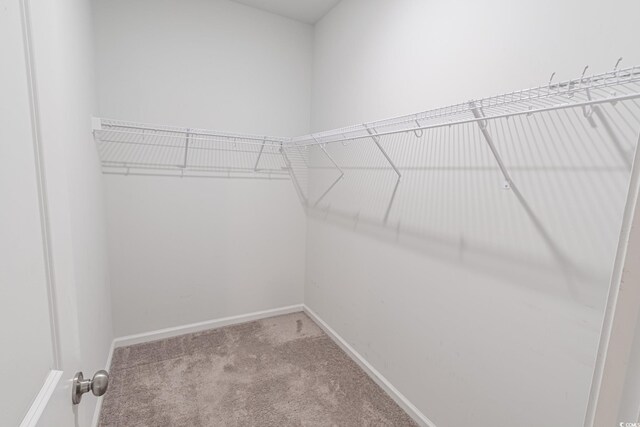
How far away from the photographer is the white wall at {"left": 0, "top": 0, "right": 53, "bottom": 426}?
399 mm

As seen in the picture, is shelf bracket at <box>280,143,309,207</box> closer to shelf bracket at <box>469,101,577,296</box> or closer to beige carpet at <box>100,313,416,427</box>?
beige carpet at <box>100,313,416,427</box>

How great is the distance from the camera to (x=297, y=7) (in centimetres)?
243

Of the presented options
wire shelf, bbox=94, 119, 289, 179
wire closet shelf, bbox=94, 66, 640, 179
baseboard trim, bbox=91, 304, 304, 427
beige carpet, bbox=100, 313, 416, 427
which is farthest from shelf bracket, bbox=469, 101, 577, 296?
baseboard trim, bbox=91, 304, 304, 427

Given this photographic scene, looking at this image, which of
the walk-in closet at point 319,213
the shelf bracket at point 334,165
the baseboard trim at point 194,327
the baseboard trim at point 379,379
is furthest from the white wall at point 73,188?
the baseboard trim at point 379,379

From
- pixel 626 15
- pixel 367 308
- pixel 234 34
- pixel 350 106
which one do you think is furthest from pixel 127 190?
pixel 626 15

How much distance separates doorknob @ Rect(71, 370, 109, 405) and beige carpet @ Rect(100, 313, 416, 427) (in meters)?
1.29

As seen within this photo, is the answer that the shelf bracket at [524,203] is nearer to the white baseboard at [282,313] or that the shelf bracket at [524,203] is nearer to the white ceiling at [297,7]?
the white baseboard at [282,313]

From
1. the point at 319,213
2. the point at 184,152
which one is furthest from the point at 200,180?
the point at 319,213

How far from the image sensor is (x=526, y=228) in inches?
46.1

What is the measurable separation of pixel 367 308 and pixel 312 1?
2.44 metres

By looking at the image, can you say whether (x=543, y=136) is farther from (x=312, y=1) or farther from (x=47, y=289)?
(x=312, y=1)

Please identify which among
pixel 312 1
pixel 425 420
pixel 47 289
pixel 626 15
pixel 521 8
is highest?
pixel 312 1

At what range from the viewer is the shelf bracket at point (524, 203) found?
107cm

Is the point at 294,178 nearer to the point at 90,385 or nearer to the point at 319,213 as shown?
the point at 319,213
